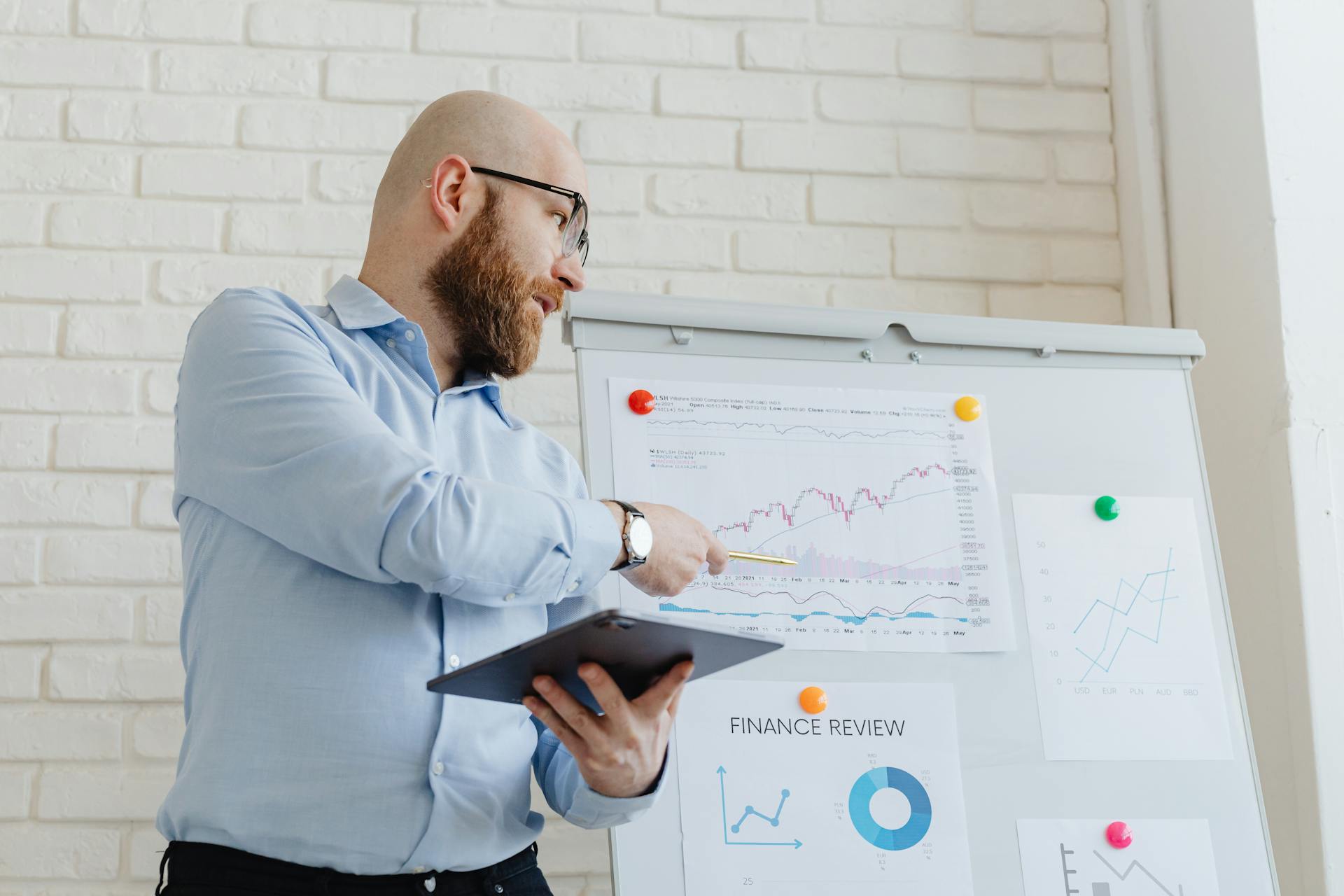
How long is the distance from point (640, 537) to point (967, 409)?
76 cm

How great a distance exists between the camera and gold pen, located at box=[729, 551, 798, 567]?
→ 5.09 feet

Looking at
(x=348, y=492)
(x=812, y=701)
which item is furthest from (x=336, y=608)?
(x=812, y=701)

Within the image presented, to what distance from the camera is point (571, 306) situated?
171 centimetres

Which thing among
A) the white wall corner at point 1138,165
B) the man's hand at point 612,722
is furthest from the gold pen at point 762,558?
the white wall corner at point 1138,165

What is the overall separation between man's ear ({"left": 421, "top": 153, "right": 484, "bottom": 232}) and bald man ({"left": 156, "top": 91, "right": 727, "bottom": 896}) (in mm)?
233

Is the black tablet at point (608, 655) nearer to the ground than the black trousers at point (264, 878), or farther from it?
farther from it

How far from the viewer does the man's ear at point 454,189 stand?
1524mm

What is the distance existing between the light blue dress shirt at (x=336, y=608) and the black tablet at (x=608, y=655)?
99 millimetres

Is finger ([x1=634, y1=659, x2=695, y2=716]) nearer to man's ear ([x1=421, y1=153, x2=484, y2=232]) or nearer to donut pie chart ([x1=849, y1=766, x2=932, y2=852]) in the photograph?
donut pie chart ([x1=849, y1=766, x2=932, y2=852])

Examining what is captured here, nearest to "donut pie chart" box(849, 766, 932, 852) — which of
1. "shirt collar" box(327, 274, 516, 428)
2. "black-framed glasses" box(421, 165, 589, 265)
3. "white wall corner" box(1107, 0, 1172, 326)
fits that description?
"shirt collar" box(327, 274, 516, 428)

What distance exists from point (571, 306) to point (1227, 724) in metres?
1.04

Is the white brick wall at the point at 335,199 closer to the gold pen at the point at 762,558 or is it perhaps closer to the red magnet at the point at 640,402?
the red magnet at the point at 640,402

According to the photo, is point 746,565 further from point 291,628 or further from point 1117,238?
point 1117,238

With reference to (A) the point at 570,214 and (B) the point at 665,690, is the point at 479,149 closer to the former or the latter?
(A) the point at 570,214
